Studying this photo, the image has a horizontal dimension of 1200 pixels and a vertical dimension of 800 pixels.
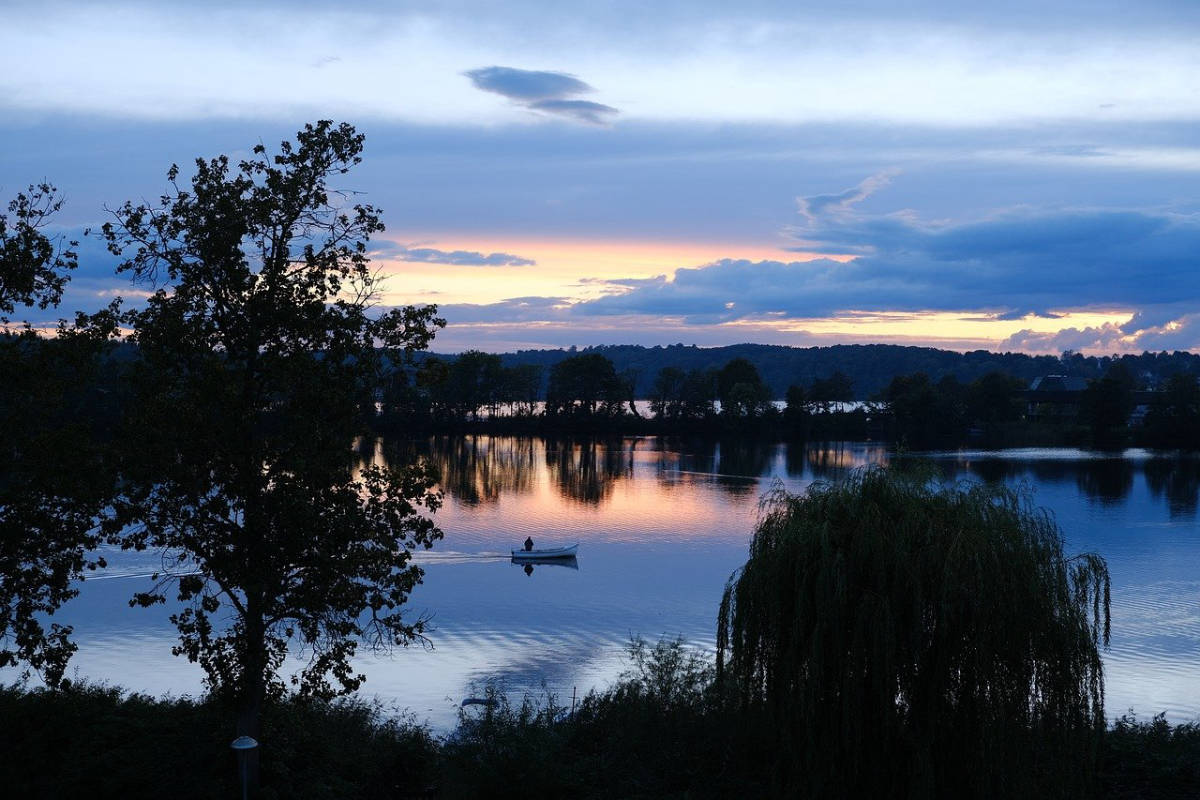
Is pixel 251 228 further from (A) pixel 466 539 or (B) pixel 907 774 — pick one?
(A) pixel 466 539

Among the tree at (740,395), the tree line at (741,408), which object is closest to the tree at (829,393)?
the tree line at (741,408)

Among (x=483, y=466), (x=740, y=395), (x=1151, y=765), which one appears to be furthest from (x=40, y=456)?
→ (x=740, y=395)

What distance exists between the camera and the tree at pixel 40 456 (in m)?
15.2

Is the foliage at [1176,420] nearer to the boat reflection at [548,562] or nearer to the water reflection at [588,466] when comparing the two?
the water reflection at [588,466]

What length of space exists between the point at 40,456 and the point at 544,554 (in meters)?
33.6

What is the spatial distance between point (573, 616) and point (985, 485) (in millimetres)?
22026

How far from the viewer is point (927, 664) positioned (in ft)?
52.1

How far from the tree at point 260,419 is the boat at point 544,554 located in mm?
31643

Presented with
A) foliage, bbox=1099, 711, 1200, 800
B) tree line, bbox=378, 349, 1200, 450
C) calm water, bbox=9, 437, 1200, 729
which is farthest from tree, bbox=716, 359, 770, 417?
foliage, bbox=1099, 711, 1200, 800

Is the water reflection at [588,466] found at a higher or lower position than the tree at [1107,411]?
lower

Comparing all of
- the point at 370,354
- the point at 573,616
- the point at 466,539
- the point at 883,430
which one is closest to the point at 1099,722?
the point at 370,354

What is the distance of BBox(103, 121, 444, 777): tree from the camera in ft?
49.3

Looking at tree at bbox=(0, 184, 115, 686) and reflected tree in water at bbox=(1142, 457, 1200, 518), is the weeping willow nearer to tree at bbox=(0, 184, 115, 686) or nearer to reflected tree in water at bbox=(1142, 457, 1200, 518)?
tree at bbox=(0, 184, 115, 686)

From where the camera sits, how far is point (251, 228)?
1538 centimetres
